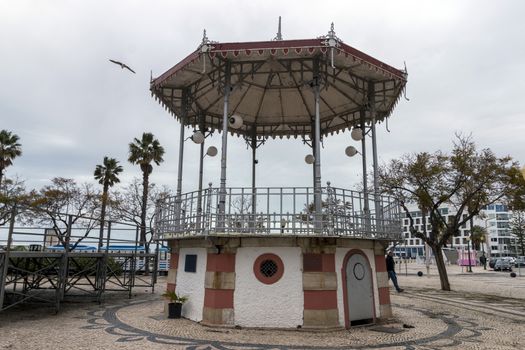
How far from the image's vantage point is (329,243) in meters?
10.1

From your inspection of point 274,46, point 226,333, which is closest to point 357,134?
point 274,46

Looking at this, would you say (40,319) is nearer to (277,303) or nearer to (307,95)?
(277,303)

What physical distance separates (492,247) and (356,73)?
136577 mm

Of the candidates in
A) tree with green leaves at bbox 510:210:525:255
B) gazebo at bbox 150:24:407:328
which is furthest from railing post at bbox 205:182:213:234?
tree with green leaves at bbox 510:210:525:255

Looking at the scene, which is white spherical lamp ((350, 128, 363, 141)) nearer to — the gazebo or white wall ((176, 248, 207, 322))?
the gazebo

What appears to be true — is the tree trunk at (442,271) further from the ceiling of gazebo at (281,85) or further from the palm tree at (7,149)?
the palm tree at (7,149)

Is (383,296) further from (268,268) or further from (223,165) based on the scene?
(223,165)

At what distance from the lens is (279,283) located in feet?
33.2

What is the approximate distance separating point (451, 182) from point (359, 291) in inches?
595

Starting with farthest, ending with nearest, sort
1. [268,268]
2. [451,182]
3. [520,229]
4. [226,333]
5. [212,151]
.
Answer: [520,229] < [451,182] < [212,151] < [268,268] < [226,333]

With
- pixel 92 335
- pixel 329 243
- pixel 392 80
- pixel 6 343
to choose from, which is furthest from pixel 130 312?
pixel 392 80

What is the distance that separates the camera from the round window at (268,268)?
1016 centimetres

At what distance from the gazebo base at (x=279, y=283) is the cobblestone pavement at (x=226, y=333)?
0.41 metres

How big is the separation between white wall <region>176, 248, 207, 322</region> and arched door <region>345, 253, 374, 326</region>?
403cm
